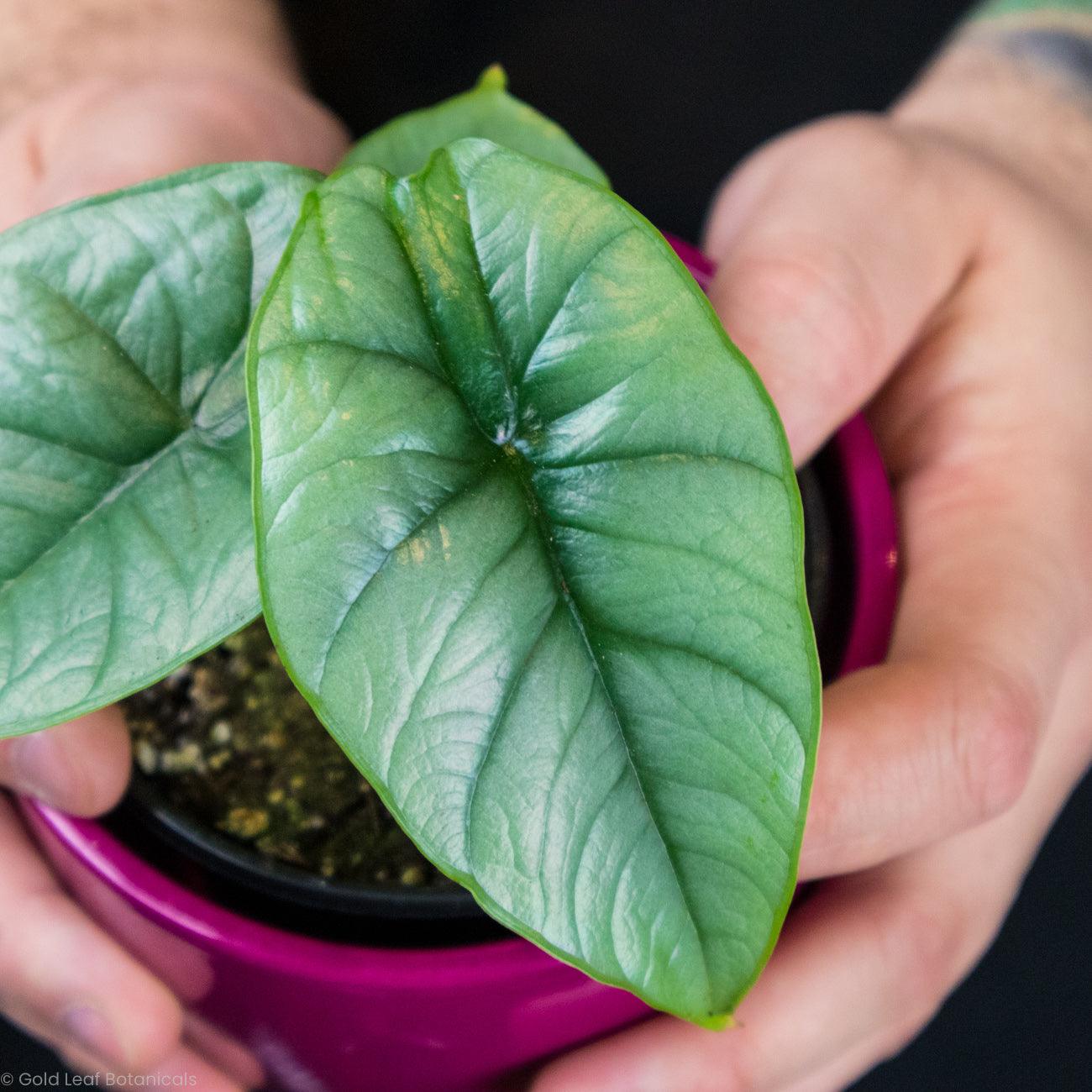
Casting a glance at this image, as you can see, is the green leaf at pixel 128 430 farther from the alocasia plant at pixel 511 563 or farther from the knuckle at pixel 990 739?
the knuckle at pixel 990 739

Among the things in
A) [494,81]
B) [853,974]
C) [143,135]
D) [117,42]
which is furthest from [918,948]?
[117,42]

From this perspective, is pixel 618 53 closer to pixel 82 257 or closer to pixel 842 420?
pixel 842 420

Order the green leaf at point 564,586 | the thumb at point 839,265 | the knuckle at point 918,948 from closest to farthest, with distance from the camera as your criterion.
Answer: the green leaf at point 564,586
the thumb at point 839,265
the knuckle at point 918,948

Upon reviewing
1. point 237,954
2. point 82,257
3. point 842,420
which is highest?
point 82,257

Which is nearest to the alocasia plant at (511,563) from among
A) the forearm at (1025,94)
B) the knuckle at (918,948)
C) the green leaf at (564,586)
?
the green leaf at (564,586)

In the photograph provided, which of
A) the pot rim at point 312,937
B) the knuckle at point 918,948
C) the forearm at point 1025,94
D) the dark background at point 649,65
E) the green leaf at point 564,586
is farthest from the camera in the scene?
the dark background at point 649,65

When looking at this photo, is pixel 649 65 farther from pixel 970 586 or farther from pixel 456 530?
pixel 456 530

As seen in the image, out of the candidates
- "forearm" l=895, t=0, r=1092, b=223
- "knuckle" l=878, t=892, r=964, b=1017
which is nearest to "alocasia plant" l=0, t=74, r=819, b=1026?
"knuckle" l=878, t=892, r=964, b=1017

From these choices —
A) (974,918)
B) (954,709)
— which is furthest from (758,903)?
(974,918)
